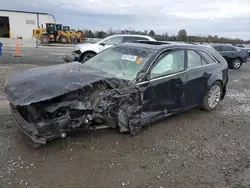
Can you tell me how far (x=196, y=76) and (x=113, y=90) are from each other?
6.66 ft

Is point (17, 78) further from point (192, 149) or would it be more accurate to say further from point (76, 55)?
point (76, 55)

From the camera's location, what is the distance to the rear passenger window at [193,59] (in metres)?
4.26

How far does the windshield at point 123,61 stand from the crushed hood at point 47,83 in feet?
1.17

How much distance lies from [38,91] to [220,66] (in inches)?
162

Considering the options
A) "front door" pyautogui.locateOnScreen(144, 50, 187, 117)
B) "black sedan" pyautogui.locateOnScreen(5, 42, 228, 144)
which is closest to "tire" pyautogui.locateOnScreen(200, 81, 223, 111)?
"black sedan" pyautogui.locateOnScreen(5, 42, 228, 144)

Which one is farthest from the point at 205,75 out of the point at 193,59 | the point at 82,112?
the point at 82,112

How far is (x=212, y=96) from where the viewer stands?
15.9ft

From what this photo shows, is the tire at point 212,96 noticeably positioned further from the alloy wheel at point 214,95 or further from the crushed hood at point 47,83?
the crushed hood at point 47,83

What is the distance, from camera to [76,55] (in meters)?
9.99

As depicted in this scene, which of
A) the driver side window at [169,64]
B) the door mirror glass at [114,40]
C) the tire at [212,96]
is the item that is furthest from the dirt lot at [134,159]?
the door mirror glass at [114,40]

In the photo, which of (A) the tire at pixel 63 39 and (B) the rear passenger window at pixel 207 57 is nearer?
(B) the rear passenger window at pixel 207 57

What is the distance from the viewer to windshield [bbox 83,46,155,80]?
3561mm

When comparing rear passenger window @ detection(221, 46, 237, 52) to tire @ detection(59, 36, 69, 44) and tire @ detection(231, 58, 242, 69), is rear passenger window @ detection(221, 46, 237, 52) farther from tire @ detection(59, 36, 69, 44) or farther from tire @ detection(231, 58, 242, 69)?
tire @ detection(59, 36, 69, 44)

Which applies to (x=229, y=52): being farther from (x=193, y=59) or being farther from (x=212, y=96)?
(x=193, y=59)
